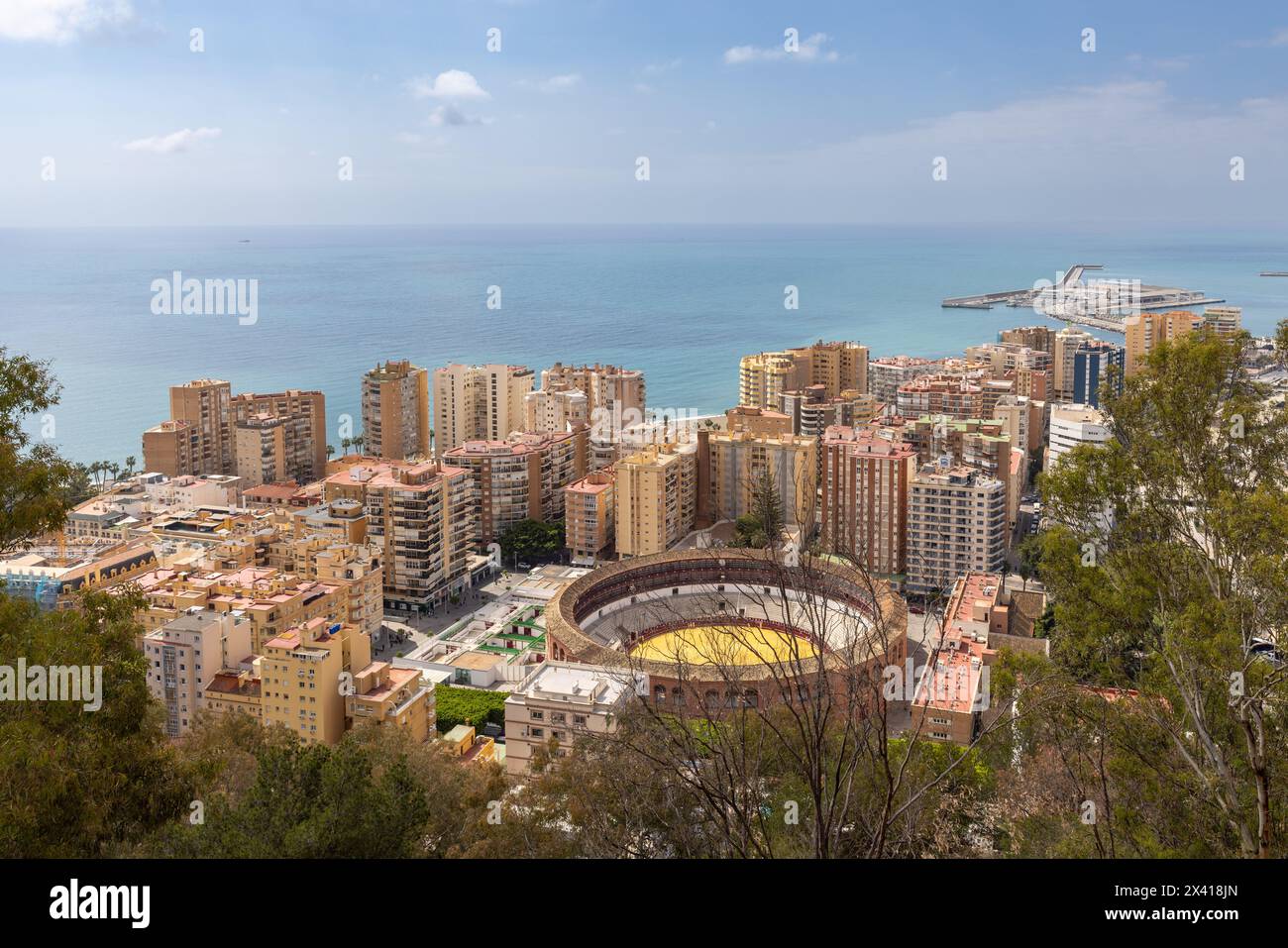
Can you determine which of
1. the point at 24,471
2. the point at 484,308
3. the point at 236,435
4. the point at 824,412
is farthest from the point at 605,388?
the point at 484,308

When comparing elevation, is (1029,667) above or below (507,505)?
above

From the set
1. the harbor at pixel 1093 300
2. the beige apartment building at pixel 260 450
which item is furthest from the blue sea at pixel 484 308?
the beige apartment building at pixel 260 450

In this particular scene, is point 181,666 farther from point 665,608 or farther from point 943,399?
point 943,399

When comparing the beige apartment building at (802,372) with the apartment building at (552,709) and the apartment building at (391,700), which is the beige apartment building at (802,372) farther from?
the apartment building at (552,709)

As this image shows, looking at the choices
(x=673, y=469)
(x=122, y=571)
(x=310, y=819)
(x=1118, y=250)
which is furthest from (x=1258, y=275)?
(x=310, y=819)
